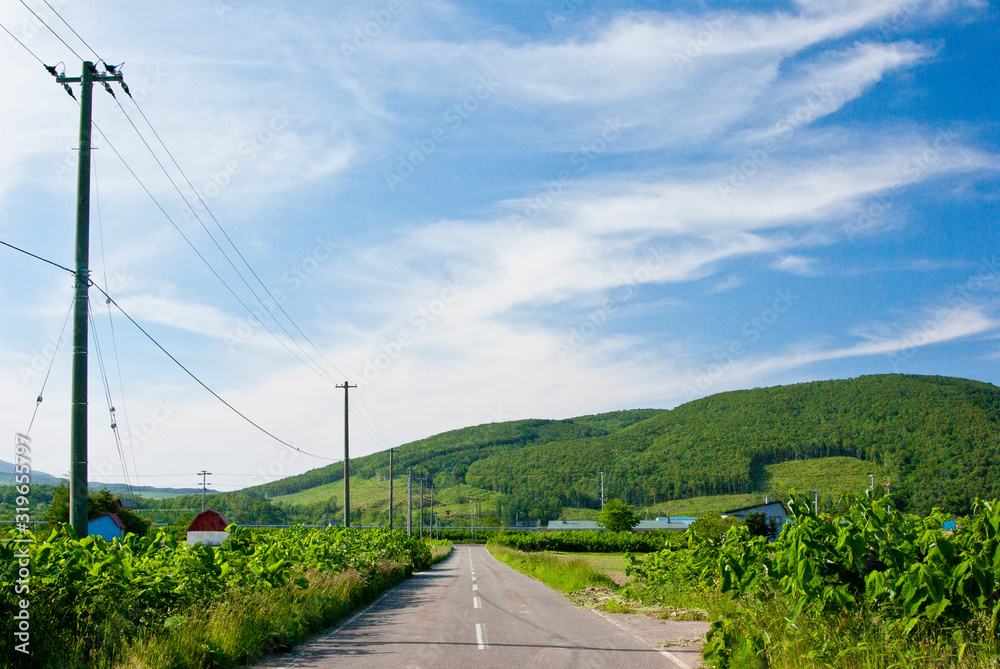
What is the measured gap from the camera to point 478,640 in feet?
43.5

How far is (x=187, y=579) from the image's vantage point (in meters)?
11.2

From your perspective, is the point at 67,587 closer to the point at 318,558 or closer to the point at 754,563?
the point at 754,563

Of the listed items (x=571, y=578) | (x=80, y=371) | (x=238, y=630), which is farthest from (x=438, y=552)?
(x=80, y=371)

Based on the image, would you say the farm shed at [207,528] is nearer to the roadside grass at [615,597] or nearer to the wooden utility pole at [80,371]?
the roadside grass at [615,597]

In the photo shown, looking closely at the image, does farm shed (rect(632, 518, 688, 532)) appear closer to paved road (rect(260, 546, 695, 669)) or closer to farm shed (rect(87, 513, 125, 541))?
farm shed (rect(87, 513, 125, 541))

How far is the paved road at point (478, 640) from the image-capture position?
35.3 feet

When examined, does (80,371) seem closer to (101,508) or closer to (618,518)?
(101,508)

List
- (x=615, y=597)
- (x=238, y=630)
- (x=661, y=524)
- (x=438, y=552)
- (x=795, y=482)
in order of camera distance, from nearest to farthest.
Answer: (x=238, y=630) < (x=615, y=597) < (x=438, y=552) < (x=661, y=524) < (x=795, y=482)

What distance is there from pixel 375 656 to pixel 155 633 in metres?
3.35

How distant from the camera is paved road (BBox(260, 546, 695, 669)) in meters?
10.8

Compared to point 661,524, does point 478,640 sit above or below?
above

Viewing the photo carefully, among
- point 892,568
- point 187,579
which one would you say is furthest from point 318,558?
point 892,568

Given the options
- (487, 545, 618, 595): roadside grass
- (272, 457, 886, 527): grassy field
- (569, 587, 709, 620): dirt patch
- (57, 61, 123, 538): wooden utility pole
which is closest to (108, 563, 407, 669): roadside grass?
(57, 61, 123, 538): wooden utility pole

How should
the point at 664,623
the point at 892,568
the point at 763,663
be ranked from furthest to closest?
1. the point at 664,623
2. the point at 763,663
3. the point at 892,568
